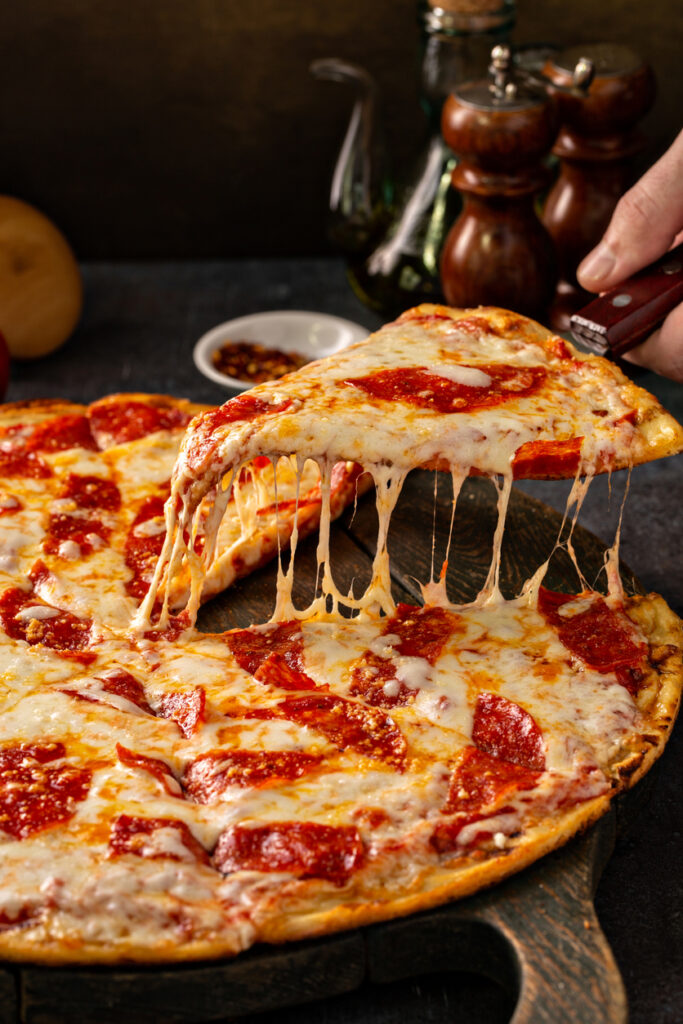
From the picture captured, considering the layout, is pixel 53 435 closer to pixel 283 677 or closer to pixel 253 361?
pixel 253 361

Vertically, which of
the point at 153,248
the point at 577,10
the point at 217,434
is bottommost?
the point at 153,248

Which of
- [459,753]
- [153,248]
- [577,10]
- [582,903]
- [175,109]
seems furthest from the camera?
[153,248]

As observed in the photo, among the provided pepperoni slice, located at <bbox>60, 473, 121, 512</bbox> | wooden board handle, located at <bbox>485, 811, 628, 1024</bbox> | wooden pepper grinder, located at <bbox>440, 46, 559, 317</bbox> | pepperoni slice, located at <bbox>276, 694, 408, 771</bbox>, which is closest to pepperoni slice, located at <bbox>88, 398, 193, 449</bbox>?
pepperoni slice, located at <bbox>60, 473, 121, 512</bbox>

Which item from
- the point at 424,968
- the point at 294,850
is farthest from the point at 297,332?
the point at 424,968

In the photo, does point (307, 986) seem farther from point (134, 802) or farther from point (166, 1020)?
point (134, 802)

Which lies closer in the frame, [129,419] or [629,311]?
[629,311]

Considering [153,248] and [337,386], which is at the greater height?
[337,386]

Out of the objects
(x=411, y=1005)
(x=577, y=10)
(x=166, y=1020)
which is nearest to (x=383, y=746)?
(x=411, y=1005)
